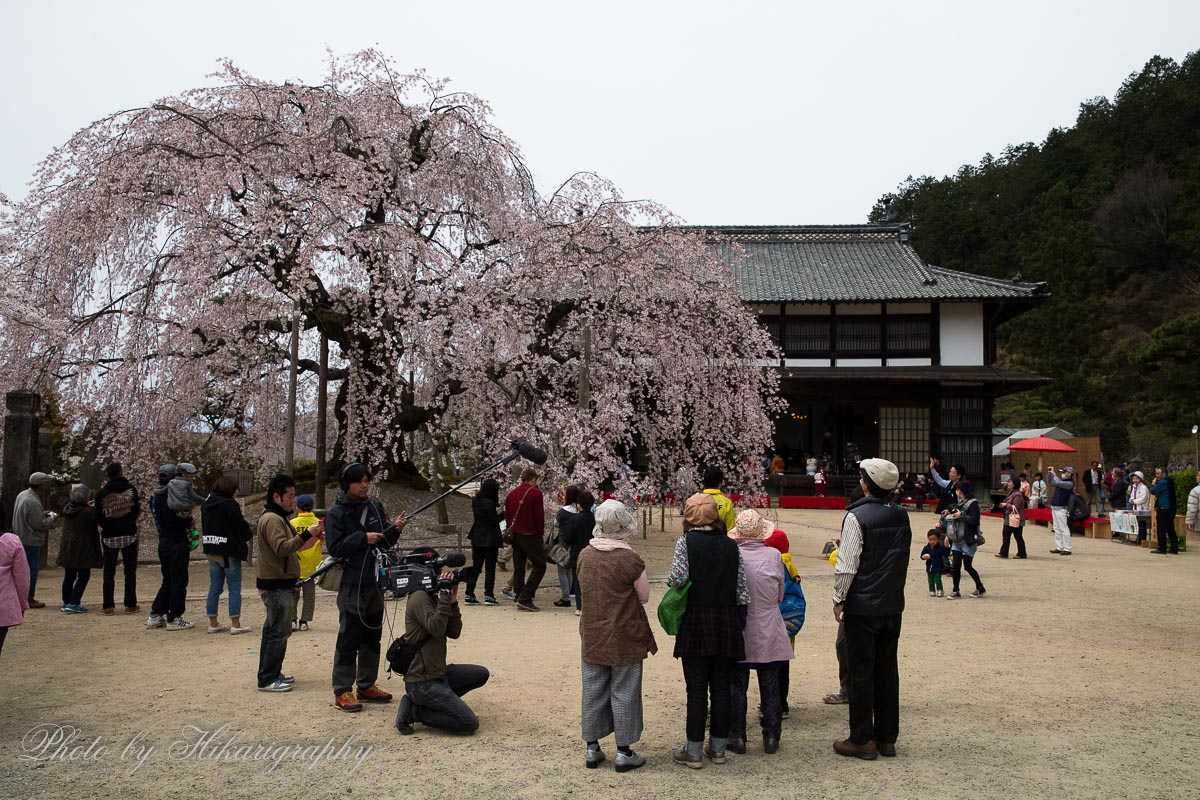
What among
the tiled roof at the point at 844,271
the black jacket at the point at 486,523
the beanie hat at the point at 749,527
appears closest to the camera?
the beanie hat at the point at 749,527

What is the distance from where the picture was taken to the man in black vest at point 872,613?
4.96 meters

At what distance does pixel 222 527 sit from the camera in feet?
25.8

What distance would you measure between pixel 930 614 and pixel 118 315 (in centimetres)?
1132

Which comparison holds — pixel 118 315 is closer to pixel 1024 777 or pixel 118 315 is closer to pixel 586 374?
pixel 586 374

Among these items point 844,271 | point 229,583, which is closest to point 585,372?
point 229,583

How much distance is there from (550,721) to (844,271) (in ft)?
84.7

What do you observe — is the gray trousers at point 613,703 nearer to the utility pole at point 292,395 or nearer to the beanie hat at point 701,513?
the beanie hat at point 701,513

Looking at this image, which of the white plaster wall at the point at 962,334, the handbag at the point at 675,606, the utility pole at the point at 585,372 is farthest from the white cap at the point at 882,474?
the white plaster wall at the point at 962,334

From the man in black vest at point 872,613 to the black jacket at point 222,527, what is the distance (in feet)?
17.8

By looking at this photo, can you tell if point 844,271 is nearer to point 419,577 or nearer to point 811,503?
point 811,503

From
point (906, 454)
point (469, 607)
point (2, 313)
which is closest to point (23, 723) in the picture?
point (469, 607)

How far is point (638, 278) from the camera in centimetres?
1337

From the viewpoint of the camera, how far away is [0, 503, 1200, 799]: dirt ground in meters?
4.60

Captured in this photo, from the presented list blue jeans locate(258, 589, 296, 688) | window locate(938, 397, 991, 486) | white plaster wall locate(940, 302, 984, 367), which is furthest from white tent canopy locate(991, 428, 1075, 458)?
blue jeans locate(258, 589, 296, 688)
